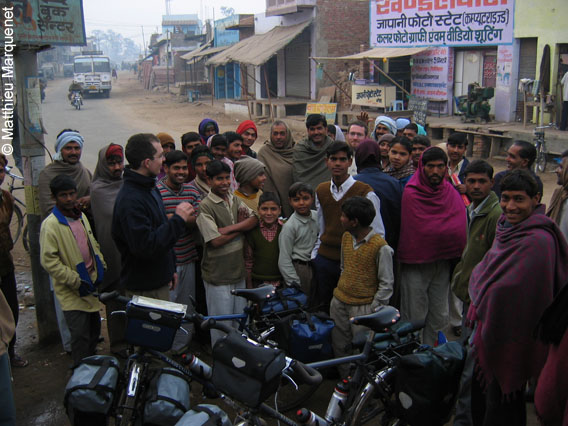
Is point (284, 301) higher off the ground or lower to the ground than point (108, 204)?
lower

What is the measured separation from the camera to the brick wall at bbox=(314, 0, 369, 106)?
21531 mm

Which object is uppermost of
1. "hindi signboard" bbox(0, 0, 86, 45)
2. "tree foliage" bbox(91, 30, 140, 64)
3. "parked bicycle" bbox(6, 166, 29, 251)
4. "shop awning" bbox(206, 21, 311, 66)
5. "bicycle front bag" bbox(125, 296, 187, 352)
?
"tree foliage" bbox(91, 30, 140, 64)

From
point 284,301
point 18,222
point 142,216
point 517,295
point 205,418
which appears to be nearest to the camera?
point 205,418

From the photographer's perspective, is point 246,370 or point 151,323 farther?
point 151,323

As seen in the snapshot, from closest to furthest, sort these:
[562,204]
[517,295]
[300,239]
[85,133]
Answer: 1. [517,295]
2. [562,204]
3. [300,239]
4. [85,133]

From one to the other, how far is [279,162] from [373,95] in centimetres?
1331

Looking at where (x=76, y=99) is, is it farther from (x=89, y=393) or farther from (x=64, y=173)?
(x=89, y=393)

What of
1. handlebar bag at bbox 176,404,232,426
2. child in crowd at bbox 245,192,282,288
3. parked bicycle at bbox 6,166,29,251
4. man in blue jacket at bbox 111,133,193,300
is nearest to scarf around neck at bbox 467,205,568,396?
handlebar bag at bbox 176,404,232,426

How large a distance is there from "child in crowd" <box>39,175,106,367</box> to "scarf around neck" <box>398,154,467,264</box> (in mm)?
2296

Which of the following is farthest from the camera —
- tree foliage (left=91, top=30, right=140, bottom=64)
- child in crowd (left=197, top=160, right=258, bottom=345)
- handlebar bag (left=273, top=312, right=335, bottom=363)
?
tree foliage (left=91, top=30, right=140, bottom=64)

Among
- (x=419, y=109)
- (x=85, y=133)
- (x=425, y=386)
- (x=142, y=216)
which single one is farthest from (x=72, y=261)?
(x=85, y=133)

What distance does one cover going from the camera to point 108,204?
430cm

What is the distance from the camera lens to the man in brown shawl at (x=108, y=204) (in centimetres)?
430

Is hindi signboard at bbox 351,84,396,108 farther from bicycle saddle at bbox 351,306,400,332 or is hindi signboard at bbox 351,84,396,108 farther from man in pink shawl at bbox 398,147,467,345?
bicycle saddle at bbox 351,306,400,332
